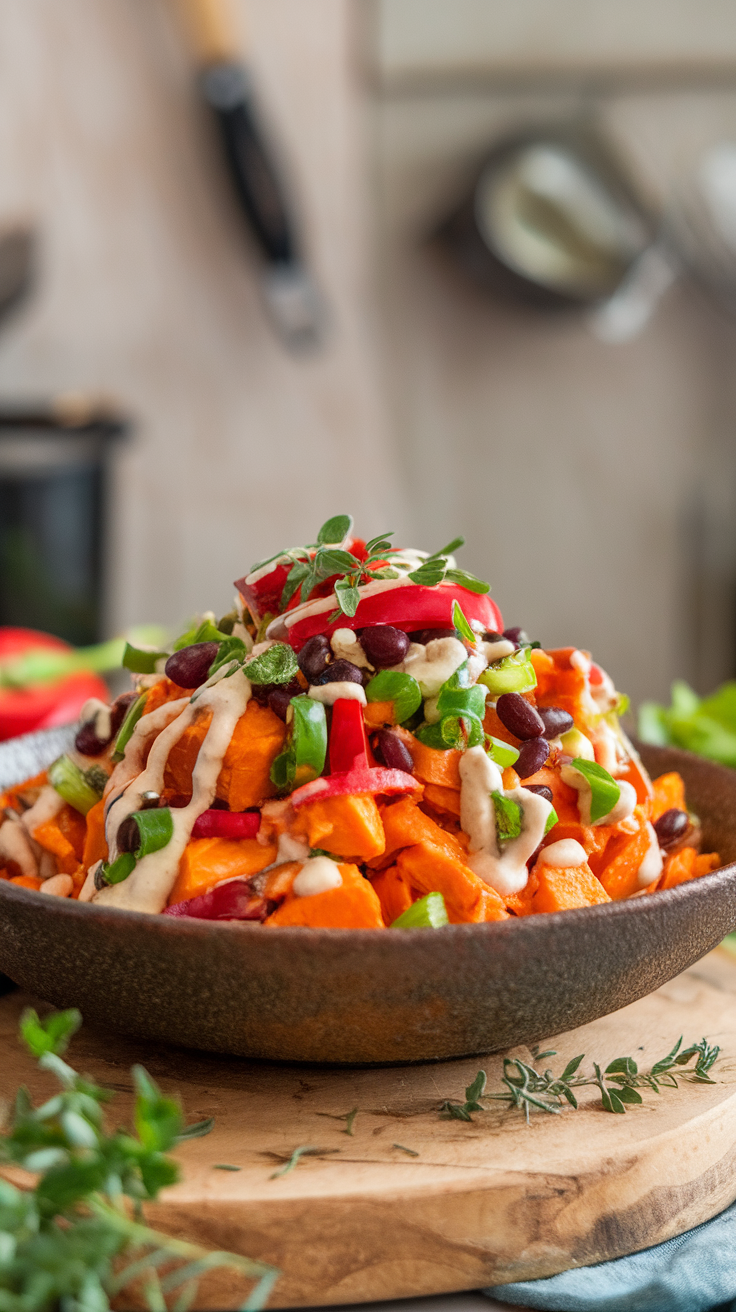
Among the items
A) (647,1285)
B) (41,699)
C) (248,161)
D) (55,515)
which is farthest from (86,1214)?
(248,161)

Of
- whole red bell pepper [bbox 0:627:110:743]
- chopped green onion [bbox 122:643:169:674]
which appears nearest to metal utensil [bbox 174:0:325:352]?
whole red bell pepper [bbox 0:627:110:743]

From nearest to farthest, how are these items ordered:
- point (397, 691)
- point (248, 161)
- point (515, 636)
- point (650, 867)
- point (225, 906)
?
1. point (225, 906)
2. point (397, 691)
3. point (650, 867)
4. point (515, 636)
5. point (248, 161)

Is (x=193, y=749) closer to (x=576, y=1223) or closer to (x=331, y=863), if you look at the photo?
(x=331, y=863)

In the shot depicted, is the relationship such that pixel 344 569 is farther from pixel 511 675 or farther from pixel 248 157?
pixel 248 157

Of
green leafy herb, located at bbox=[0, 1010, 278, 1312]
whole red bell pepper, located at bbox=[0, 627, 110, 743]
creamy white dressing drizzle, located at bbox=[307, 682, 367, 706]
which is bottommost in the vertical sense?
whole red bell pepper, located at bbox=[0, 627, 110, 743]

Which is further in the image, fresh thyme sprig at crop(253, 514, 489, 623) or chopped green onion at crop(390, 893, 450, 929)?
fresh thyme sprig at crop(253, 514, 489, 623)

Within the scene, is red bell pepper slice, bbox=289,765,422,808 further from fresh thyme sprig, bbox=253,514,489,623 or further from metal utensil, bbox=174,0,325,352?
metal utensil, bbox=174,0,325,352

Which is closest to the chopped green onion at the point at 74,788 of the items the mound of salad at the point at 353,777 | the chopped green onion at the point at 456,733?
the mound of salad at the point at 353,777
